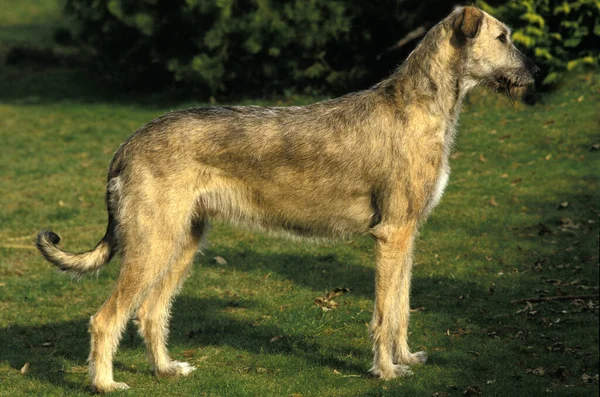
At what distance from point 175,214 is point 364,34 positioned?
1319cm

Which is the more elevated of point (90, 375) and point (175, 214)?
point (175, 214)

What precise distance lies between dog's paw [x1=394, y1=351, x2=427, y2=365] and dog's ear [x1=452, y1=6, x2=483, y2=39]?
2782mm

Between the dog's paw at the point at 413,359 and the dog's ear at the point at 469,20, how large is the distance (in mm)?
2782

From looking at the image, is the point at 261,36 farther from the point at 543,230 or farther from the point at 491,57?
the point at 491,57

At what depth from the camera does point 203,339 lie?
8.77 meters

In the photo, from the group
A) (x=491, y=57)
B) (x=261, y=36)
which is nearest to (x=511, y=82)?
(x=491, y=57)

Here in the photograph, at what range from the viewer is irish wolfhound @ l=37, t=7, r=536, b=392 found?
7.19m

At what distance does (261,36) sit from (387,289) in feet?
42.1

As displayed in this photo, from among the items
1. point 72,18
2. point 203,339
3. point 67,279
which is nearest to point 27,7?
point 72,18

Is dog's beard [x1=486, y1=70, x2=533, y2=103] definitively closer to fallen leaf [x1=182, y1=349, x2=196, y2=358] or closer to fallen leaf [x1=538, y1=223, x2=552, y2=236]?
fallen leaf [x1=182, y1=349, x2=196, y2=358]

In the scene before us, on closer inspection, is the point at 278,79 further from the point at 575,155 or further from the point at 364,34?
the point at 575,155

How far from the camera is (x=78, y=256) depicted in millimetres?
7434

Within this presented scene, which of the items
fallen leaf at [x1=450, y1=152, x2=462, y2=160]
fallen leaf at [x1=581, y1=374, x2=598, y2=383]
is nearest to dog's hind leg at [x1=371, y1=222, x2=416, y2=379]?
fallen leaf at [x1=581, y1=374, x2=598, y2=383]

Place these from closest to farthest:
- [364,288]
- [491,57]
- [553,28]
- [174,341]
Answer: [491,57], [174,341], [364,288], [553,28]
